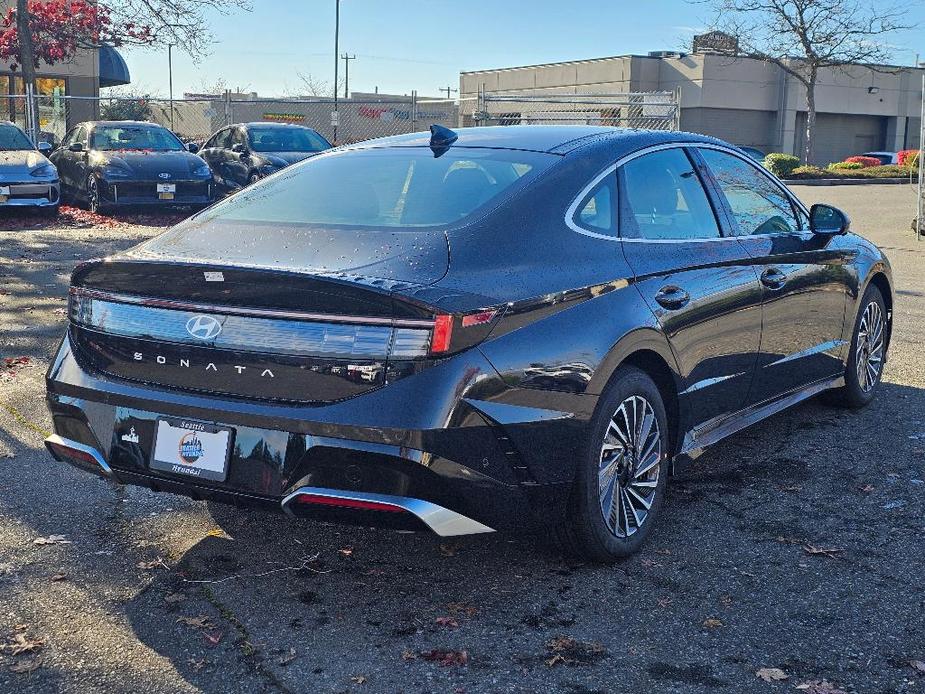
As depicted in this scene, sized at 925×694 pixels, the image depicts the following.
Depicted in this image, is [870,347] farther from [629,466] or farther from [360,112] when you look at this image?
[360,112]

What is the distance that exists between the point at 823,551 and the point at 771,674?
110 cm

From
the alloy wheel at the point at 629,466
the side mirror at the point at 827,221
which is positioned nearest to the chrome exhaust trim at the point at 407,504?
the alloy wheel at the point at 629,466

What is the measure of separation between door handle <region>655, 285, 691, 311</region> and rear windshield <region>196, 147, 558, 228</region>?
2.17 feet

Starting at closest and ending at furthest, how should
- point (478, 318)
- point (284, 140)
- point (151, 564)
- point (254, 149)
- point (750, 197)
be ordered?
point (478, 318)
point (151, 564)
point (750, 197)
point (254, 149)
point (284, 140)

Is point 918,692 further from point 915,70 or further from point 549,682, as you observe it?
point 915,70

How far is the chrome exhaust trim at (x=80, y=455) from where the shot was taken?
381cm

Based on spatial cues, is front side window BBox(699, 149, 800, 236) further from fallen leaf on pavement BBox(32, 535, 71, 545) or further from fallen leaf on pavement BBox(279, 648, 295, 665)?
fallen leaf on pavement BBox(32, 535, 71, 545)

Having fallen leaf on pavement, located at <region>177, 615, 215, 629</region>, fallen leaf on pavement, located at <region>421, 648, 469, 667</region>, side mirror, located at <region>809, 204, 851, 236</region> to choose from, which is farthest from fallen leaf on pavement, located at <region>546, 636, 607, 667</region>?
side mirror, located at <region>809, 204, 851, 236</region>

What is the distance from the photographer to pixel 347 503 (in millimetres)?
3436

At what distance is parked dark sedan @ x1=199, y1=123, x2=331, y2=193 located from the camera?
1852 centimetres

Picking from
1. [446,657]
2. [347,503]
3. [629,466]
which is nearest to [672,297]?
[629,466]

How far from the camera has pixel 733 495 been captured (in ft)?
16.2

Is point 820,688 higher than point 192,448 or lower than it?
lower

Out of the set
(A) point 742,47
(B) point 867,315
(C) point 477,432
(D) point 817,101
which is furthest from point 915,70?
(C) point 477,432
